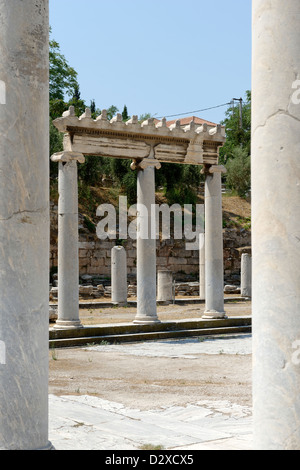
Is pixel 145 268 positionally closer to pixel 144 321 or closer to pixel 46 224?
pixel 144 321

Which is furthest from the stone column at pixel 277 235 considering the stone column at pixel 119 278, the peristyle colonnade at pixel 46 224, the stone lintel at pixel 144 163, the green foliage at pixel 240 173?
the green foliage at pixel 240 173

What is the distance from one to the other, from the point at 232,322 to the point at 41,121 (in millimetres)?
15421

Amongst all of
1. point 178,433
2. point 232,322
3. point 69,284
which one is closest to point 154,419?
point 178,433

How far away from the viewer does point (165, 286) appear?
32.5 metres

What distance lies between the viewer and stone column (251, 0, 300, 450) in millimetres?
4375

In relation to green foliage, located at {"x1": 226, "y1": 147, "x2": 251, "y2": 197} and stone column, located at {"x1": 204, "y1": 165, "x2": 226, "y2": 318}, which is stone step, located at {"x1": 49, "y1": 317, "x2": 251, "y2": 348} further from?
green foliage, located at {"x1": 226, "y1": 147, "x2": 251, "y2": 197}

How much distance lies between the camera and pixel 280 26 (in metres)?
4.50

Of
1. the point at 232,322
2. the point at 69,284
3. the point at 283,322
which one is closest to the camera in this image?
the point at 283,322

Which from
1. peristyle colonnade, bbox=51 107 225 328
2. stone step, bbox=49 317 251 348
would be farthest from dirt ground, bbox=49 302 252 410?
peristyle colonnade, bbox=51 107 225 328

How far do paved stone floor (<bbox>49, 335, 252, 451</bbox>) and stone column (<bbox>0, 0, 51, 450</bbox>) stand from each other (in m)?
1.20

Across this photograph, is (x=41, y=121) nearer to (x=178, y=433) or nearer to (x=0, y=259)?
(x=0, y=259)

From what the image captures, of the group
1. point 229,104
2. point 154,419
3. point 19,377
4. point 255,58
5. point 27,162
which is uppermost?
point 229,104

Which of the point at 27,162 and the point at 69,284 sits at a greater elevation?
the point at 27,162

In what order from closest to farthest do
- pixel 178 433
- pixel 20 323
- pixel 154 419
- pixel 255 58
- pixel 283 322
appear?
pixel 283 322
pixel 255 58
pixel 20 323
pixel 178 433
pixel 154 419
